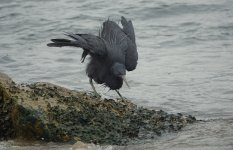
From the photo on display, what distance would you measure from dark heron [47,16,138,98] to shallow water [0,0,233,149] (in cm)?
115

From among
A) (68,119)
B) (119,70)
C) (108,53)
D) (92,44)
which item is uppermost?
(92,44)

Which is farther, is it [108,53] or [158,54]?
[158,54]

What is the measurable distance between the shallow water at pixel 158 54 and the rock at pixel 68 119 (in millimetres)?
199

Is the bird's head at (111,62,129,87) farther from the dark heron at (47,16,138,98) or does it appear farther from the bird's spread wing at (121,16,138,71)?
the bird's spread wing at (121,16,138,71)

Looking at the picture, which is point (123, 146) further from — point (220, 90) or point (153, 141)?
point (220, 90)

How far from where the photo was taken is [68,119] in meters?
6.24

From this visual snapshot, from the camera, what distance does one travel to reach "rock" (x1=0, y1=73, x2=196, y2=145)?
6.02 meters

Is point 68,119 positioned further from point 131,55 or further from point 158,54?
point 158,54

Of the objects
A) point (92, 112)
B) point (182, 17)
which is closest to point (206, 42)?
point (182, 17)

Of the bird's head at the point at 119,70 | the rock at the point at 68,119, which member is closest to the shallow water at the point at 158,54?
the rock at the point at 68,119

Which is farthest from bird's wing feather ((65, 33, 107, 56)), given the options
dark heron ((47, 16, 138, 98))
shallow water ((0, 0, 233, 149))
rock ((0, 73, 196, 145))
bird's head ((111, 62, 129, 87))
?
shallow water ((0, 0, 233, 149))

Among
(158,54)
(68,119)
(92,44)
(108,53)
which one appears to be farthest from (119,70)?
(158,54)

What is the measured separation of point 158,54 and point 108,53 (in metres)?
3.91

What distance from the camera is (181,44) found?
12.4 metres
